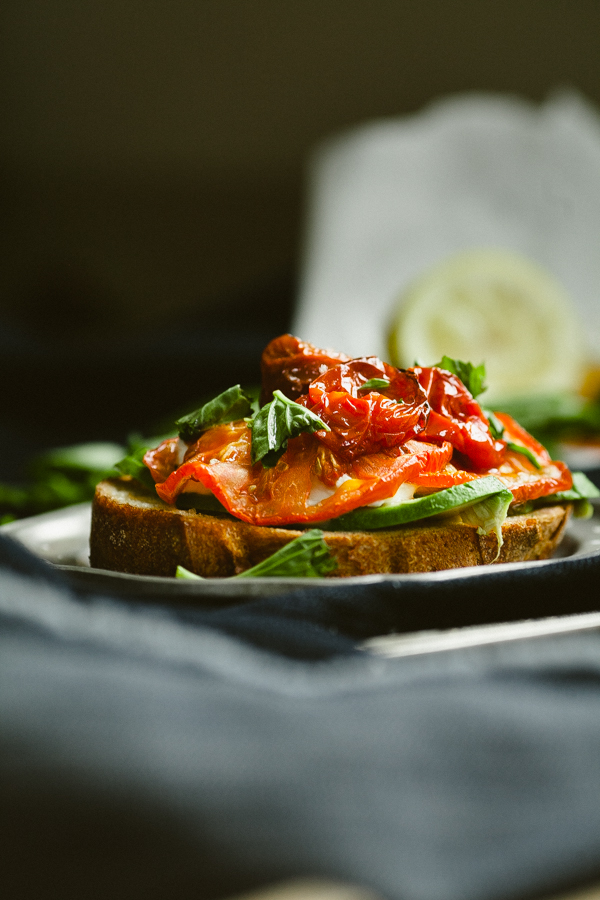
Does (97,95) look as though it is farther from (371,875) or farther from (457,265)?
(371,875)

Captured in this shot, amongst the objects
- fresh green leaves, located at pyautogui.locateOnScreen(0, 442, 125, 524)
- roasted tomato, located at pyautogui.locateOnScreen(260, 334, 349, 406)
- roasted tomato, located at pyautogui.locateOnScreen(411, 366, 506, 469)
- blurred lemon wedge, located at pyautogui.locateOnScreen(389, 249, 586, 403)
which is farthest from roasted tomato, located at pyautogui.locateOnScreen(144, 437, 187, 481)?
blurred lemon wedge, located at pyautogui.locateOnScreen(389, 249, 586, 403)

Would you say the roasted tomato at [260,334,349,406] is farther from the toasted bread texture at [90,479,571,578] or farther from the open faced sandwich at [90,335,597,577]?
the toasted bread texture at [90,479,571,578]

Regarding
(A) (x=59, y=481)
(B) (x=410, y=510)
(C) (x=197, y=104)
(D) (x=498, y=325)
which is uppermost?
(C) (x=197, y=104)

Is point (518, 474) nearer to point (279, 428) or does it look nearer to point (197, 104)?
point (279, 428)

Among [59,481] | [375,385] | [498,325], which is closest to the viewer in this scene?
[375,385]

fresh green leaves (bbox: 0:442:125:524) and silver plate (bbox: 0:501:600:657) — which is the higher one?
silver plate (bbox: 0:501:600:657)

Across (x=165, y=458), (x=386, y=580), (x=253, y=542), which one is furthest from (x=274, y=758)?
(x=165, y=458)

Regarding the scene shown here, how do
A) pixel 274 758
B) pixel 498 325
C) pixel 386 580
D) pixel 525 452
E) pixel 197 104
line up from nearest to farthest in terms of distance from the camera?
pixel 274 758
pixel 386 580
pixel 525 452
pixel 498 325
pixel 197 104

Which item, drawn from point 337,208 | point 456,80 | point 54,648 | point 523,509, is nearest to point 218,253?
point 337,208
